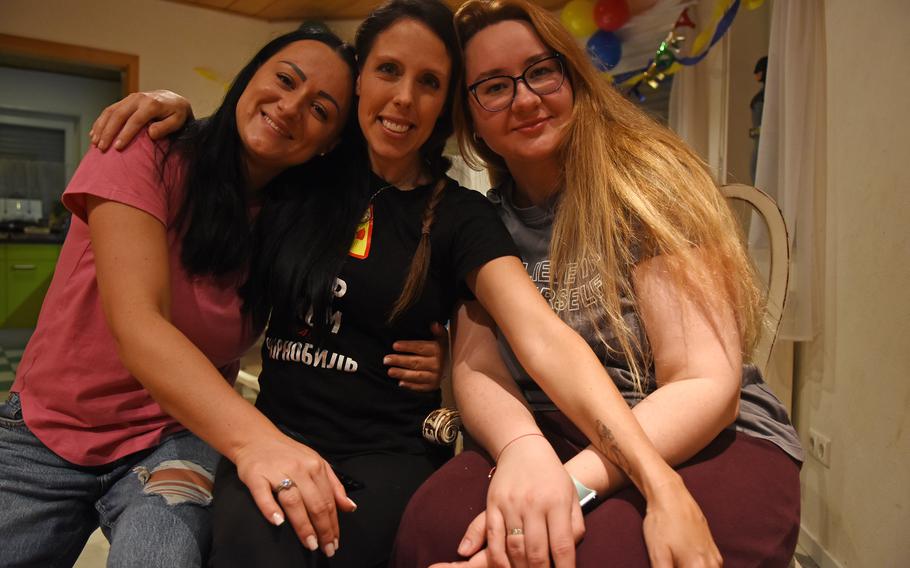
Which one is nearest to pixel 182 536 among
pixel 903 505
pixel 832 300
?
pixel 903 505

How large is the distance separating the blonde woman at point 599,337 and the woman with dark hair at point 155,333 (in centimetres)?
32

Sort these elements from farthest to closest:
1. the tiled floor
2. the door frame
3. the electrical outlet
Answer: the tiled floor, the door frame, the electrical outlet

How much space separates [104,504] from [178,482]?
0.15 m

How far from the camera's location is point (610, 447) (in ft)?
3.15

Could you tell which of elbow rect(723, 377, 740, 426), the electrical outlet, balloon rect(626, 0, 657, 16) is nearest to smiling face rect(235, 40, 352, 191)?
elbow rect(723, 377, 740, 426)

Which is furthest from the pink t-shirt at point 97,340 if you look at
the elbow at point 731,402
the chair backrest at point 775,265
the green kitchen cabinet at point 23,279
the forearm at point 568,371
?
the green kitchen cabinet at point 23,279

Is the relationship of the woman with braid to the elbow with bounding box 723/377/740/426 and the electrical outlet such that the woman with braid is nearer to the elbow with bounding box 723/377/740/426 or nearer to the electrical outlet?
the elbow with bounding box 723/377/740/426

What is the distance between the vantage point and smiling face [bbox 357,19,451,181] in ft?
4.17

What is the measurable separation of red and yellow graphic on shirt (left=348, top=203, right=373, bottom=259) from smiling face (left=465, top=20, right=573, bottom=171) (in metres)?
0.31

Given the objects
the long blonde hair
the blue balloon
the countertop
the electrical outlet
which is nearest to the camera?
the long blonde hair

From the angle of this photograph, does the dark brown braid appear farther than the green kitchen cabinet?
No

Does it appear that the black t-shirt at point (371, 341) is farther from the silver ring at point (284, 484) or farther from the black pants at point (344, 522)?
the silver ring at point (284, 484)

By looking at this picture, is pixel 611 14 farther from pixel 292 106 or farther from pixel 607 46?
pixel 292 106

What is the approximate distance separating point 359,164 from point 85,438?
72 cm
